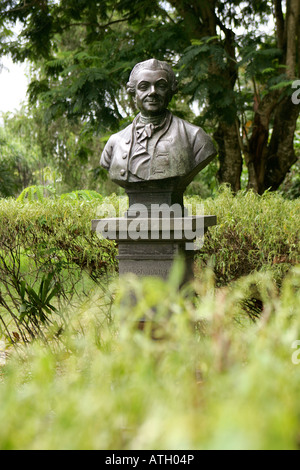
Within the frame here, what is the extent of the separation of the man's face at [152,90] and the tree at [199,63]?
2540 millimetres

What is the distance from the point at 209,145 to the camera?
3.43m

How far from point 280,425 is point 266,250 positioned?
3.23 metres

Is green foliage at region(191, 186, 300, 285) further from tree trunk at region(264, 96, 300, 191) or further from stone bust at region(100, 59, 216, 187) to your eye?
tree trunk at region(264, 96, 300, 191)

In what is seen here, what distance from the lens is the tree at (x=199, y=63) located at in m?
6.12

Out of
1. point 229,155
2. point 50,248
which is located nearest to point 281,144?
point 229,155

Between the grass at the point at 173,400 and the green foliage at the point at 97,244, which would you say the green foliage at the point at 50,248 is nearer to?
the green foliage at the point at 97,244

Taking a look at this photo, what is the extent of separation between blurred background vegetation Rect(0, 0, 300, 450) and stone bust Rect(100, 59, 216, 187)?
0.77 metres

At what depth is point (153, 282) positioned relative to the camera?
83.0 inches

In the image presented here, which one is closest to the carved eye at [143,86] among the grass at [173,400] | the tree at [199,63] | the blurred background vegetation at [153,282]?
the blurred background vegetation at [153,282]

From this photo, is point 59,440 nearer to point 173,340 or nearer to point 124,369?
point 124,369

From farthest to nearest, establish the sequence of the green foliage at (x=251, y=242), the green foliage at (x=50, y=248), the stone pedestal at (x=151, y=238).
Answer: the green foliage at (x=50, y=248) < the green foliage at (x=251, y=242) < the stone pedestal at (x=151, y=238)

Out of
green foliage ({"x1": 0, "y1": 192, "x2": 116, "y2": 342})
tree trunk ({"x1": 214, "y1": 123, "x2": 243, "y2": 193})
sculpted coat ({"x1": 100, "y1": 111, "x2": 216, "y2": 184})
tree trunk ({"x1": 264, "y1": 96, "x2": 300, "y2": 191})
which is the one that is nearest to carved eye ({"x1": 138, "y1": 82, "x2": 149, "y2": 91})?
sculpted coat ({"x1": 100, "y1": 111, "x2": 216, "y2": 184})

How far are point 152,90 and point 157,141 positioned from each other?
0.35 meters
